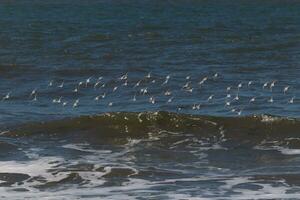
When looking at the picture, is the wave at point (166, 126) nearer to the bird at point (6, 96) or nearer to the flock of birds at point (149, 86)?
the flock of birds at point (149, 86)

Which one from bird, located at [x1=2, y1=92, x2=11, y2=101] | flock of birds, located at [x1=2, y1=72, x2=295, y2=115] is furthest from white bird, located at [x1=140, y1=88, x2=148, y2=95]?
bird, located at [x1=2, y1=92, x2=11, y2=101]

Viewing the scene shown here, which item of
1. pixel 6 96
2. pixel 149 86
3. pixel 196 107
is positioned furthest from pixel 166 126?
pixel 149 86

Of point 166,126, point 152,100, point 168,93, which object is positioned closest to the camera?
point 166,126

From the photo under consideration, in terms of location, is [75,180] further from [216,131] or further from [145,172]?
[216,131]

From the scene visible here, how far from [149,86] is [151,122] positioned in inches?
195

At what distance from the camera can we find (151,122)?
1691cm

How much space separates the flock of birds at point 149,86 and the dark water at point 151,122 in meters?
0.03

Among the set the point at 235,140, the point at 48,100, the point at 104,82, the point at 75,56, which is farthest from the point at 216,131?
the point at 75,56

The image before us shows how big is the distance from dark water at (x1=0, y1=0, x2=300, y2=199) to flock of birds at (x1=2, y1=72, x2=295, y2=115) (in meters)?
0.03

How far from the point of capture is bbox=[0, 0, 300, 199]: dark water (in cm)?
1151

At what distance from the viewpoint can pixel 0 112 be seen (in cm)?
1795

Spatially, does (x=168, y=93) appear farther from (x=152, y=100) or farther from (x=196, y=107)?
(x=196, y=107)

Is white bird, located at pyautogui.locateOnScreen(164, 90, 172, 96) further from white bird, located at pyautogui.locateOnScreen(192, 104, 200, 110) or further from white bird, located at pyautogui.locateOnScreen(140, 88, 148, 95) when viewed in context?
white bird, located at pyautogui.locateOnScreen(192, 104, 200, 110)

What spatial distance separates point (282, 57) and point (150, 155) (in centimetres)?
1500
